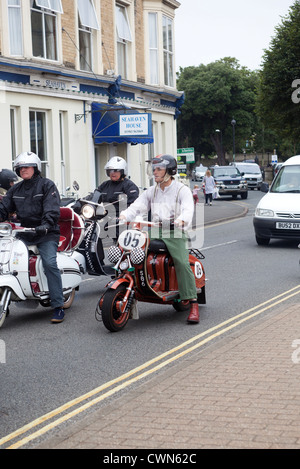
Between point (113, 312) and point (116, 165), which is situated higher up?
point (116, 165)

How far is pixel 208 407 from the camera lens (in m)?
5.09

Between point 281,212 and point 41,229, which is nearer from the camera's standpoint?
point 41,229

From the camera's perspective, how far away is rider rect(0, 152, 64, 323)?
8227 millimetres

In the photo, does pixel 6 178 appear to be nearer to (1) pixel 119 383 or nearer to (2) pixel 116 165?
(2) pixel 116 165

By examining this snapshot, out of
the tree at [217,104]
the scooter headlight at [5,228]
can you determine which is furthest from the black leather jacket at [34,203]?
the tree at [217,104]

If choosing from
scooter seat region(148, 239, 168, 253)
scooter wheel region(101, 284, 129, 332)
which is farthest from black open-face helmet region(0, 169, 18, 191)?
scooter wheel region(101, 284, 129, 332)

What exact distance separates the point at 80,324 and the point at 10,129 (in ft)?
44.3

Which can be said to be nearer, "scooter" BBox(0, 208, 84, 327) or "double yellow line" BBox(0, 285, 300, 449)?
"double yellow line" BBox(0, 285, 300, 449)

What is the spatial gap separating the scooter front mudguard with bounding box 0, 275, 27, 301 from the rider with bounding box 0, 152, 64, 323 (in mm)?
388

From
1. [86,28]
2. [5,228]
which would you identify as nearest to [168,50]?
[86,28]

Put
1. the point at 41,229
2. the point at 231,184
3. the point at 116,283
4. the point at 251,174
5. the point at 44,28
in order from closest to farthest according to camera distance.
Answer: the point at 116,283, the point at 41,229, the point at 44,28, the point at 231,184, the point at 251,174

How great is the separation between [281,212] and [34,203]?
27.8ft

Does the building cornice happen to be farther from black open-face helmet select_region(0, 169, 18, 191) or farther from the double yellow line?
the double yellow line

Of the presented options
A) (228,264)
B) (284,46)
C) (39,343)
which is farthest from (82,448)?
(284,46)
